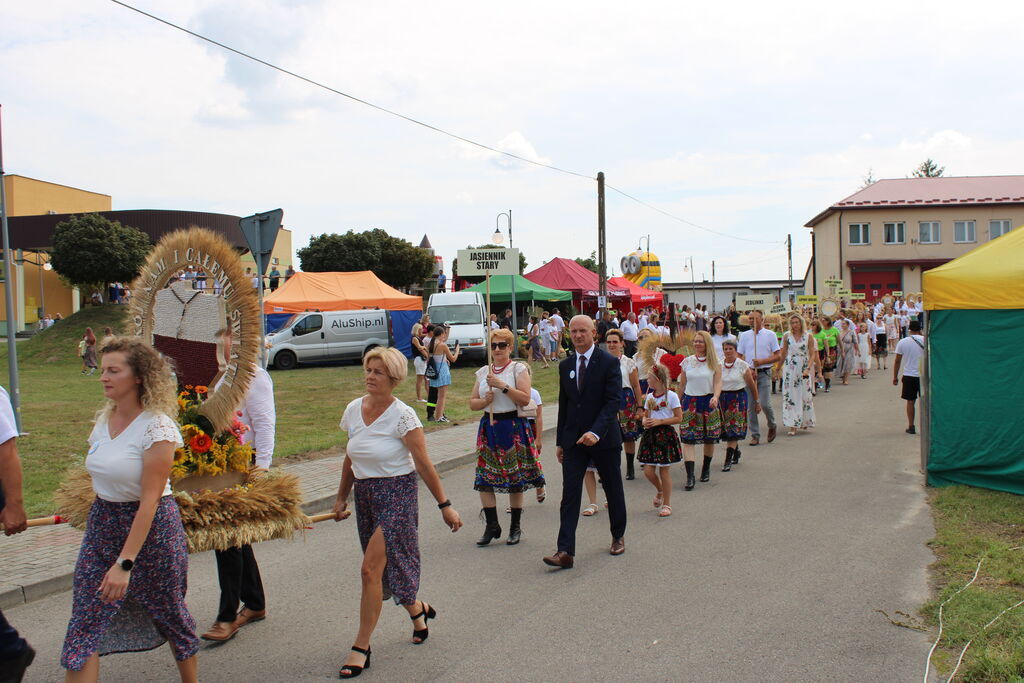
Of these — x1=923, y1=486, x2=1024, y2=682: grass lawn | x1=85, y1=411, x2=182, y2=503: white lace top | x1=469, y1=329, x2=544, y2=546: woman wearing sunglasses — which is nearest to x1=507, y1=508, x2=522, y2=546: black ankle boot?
x1=469, y1=329, x2=544, y2=546: woman wearing sunglasses

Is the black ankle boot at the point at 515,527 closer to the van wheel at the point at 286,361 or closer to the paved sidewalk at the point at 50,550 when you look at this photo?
the paved sidewalk at the point at 50,550

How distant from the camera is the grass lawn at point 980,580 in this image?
420cm

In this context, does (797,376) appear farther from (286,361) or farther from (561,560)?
(286,361)

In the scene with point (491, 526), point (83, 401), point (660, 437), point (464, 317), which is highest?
point (464, 317)

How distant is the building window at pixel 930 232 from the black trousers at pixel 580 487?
5545 cm

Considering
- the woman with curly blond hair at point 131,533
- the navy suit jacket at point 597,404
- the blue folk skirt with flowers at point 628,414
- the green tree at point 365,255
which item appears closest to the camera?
the woman with curly blond hair at point 131,533

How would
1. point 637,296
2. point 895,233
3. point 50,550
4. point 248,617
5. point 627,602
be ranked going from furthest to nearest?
point 895,233 < point 637,296 < point 50,550 < point 627,602 < point 248,617

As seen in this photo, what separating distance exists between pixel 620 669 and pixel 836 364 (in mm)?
19491

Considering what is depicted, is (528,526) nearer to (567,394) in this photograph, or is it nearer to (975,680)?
(567,394)

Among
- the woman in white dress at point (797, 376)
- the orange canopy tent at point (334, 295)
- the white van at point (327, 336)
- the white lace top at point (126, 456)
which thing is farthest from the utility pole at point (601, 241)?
the white lace top at point (126, 456)

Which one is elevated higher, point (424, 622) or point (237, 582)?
point (237, 582)

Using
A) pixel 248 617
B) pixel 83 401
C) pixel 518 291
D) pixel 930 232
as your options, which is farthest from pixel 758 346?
pixel 930 232

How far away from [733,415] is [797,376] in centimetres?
347

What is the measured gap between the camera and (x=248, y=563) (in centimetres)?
512
